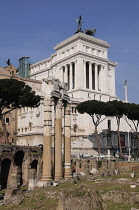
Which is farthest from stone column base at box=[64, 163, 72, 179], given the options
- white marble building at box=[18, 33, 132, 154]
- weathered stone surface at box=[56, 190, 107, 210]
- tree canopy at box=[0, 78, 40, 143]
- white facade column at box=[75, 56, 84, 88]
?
white facade column at box=[75, 56, 84, 88]

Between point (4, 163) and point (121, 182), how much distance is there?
1531 centimetres

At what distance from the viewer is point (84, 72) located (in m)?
56.4

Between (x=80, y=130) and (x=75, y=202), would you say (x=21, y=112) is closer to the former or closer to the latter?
(x=80, y=130)

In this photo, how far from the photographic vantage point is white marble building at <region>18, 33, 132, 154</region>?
5194cm

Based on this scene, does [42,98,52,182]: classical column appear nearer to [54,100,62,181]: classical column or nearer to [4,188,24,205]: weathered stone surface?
[54,100,62,181]: classical column

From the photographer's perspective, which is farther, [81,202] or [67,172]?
[67,172]

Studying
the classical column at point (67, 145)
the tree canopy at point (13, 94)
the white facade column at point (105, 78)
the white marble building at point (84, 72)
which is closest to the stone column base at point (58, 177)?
the classical column at point (67, 145)

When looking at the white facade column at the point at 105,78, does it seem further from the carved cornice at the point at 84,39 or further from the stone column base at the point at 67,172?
the stone column base at the point at 67,172

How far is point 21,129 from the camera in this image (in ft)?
174

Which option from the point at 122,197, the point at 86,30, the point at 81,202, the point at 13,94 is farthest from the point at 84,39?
the point at 81,202

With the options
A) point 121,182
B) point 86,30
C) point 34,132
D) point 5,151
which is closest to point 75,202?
point 121,182

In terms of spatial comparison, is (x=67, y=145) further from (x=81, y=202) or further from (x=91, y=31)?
(x=91, y=31)

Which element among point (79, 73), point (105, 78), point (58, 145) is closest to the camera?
point (58, 145)

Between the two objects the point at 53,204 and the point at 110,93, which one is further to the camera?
the point at 110,93
